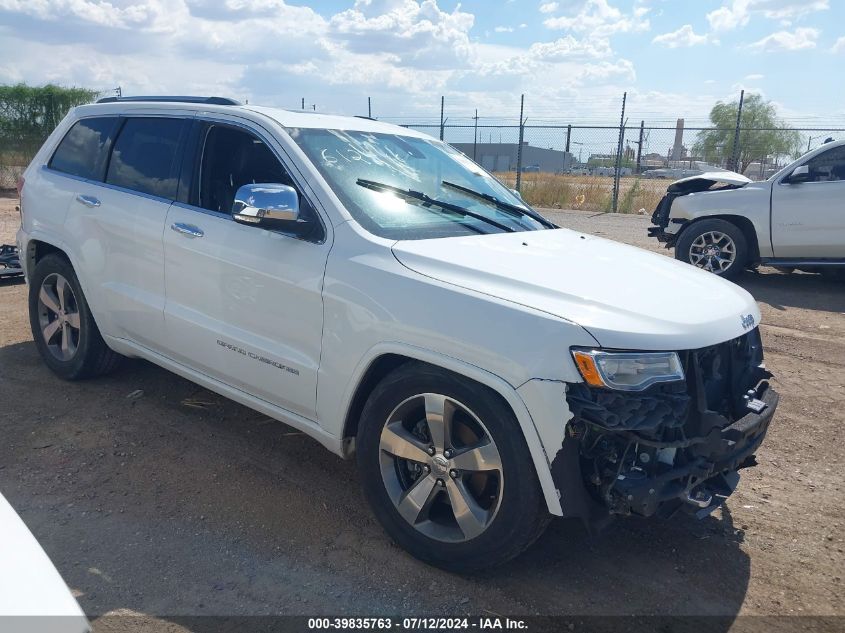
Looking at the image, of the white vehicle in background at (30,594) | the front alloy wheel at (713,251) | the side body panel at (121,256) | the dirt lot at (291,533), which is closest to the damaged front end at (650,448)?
the dirt lot at (291,533)

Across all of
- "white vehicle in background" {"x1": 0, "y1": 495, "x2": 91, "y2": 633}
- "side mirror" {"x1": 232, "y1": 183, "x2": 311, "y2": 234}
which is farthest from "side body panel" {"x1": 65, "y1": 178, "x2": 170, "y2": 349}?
"white vehicle in background" {"x1": 0, "y1": 495, "x2": 91, "y2": 633}

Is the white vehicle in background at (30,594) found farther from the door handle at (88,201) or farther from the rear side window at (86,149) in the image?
the rear side window at (86,149)

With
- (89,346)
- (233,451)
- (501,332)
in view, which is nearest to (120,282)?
(89,346)

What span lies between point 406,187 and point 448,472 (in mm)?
1572

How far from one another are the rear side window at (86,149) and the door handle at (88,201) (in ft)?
0.53

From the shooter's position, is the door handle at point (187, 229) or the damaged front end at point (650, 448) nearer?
the damaged front end at point (650, 448)

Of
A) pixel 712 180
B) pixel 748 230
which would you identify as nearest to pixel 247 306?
pixel 748 230

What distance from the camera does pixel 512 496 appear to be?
111 inches

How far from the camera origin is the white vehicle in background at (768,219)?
8.58 meters

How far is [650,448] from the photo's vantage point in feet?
9.05

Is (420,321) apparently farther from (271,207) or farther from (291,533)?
(291,533)

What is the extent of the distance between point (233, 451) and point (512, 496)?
2.05 metres

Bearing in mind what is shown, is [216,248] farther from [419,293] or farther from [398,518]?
[398,518]

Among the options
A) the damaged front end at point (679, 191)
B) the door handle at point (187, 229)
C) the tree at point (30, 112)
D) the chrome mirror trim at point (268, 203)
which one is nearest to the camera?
the chrome mirror trim at point (268, 203)
